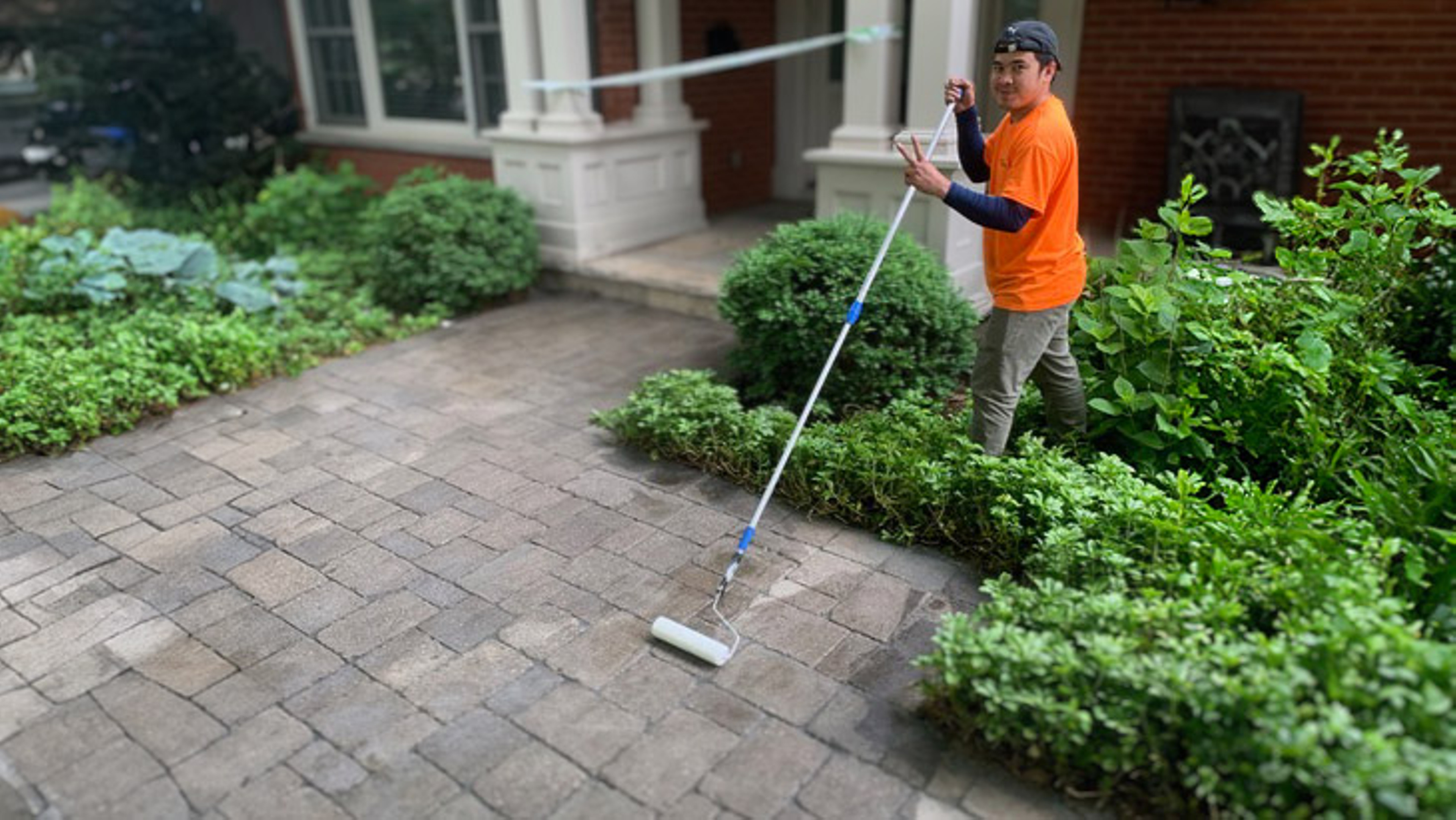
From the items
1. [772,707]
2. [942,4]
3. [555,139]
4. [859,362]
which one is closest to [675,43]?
[555,139]

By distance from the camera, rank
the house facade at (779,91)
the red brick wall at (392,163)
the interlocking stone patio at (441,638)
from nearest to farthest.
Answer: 1. the interlocking stone patio at (441,638)
2. the house facade at (779,91)
3. the red brick wall at (392,163)

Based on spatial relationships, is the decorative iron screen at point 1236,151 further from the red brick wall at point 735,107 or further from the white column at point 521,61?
the white column at point 521,61

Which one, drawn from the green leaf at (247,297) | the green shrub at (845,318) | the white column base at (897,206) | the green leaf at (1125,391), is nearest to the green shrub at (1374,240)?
the green leaf at (1125,391)

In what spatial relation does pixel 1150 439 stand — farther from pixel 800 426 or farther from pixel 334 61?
pixel 334 61

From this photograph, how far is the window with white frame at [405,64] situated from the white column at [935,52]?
4.01m

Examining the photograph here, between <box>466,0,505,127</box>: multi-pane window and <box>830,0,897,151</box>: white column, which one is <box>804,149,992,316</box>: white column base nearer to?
<box>830,0,897,151</box>: white column

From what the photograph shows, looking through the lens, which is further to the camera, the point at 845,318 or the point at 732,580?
the point at 845,318

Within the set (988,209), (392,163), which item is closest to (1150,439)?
(988,209)

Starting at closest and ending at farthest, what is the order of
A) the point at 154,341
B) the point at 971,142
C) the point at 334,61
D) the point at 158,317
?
the point at 971,142 < the point at 154,341 < the point at 158,317 < the point at 334,61

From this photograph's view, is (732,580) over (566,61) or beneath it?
beneath

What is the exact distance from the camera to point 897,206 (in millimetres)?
5812

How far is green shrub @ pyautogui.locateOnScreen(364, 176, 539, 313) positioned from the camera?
22.0ft

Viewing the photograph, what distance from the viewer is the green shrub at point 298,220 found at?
328 inches

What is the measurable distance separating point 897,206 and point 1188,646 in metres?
3.73
